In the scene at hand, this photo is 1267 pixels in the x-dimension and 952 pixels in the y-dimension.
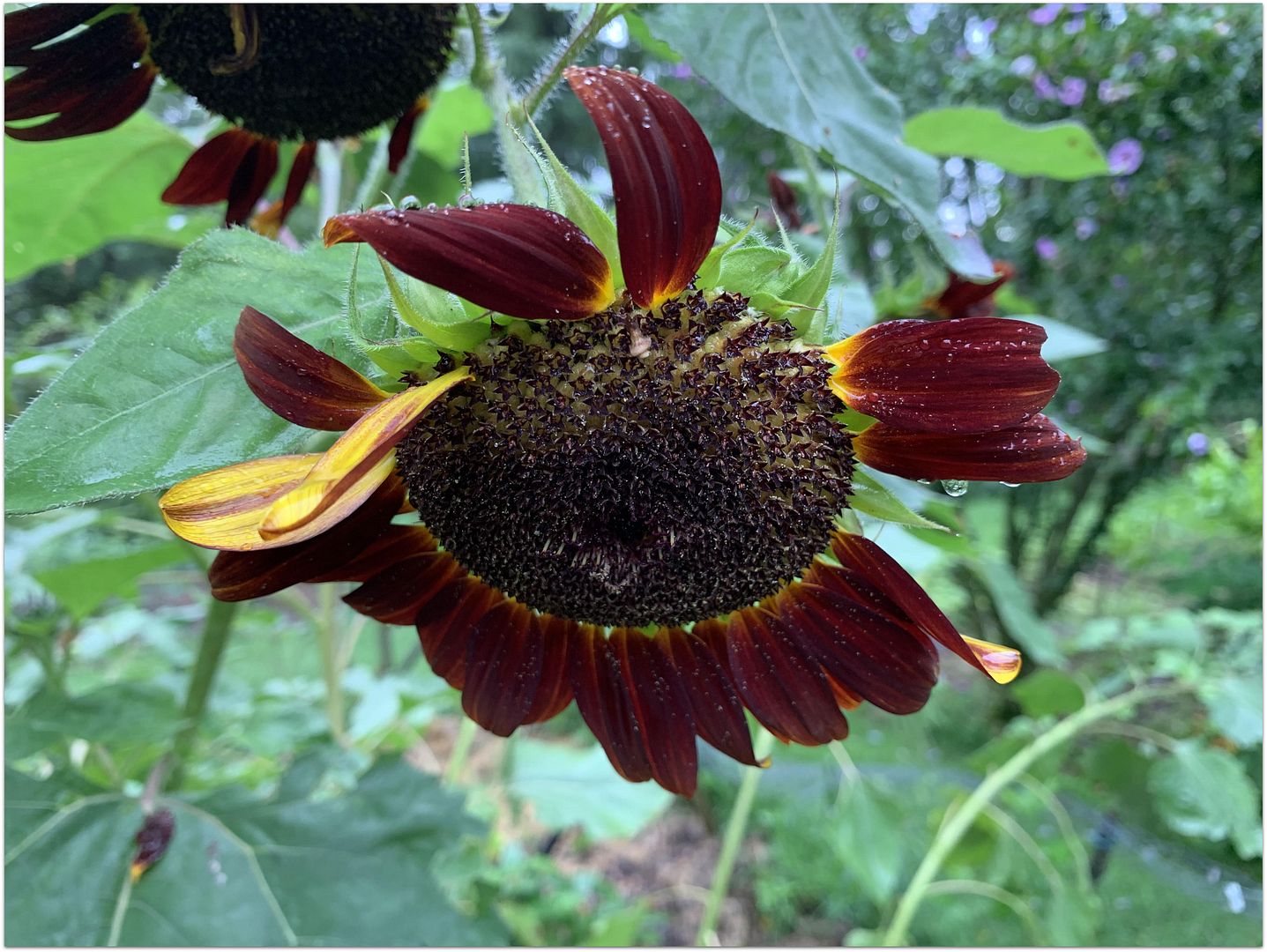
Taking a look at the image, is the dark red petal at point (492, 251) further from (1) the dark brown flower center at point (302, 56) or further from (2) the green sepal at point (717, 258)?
(1) the dark brown flower center at point (302, 56)

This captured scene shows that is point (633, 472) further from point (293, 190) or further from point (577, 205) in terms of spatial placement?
point (293, 190)

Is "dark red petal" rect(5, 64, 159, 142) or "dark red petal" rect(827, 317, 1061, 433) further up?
"dark red petal" rect(827, 317, 1061, 433)

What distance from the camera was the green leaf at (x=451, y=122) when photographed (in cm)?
102

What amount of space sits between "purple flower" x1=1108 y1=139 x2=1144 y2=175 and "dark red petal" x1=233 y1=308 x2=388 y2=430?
2658mm

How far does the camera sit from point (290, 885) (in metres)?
0.80

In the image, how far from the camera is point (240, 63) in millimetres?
515

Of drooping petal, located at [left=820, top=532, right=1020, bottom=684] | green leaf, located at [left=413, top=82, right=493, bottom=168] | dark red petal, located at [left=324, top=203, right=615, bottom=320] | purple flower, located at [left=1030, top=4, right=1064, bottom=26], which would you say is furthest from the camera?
purple flower, located at [left=1030, top=4, right=1064, bottom=26]

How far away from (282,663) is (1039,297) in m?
3.18

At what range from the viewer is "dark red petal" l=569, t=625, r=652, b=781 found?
526mm

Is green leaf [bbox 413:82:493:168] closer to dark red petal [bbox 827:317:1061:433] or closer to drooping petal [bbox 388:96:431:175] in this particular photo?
drooping petal [bbox 388:96:431:175]

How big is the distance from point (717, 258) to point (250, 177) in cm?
47

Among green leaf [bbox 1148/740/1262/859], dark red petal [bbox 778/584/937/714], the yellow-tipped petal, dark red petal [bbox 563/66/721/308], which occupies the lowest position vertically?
green leaf [bbox 1148/740/1262/859]

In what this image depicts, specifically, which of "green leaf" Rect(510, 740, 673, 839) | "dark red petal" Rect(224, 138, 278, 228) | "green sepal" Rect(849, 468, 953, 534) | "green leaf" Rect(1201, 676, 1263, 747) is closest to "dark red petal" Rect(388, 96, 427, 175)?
"dark red petal" Rect(224, 138, 278, 228)

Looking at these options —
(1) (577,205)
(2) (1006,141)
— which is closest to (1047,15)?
(2) (1006,141)
